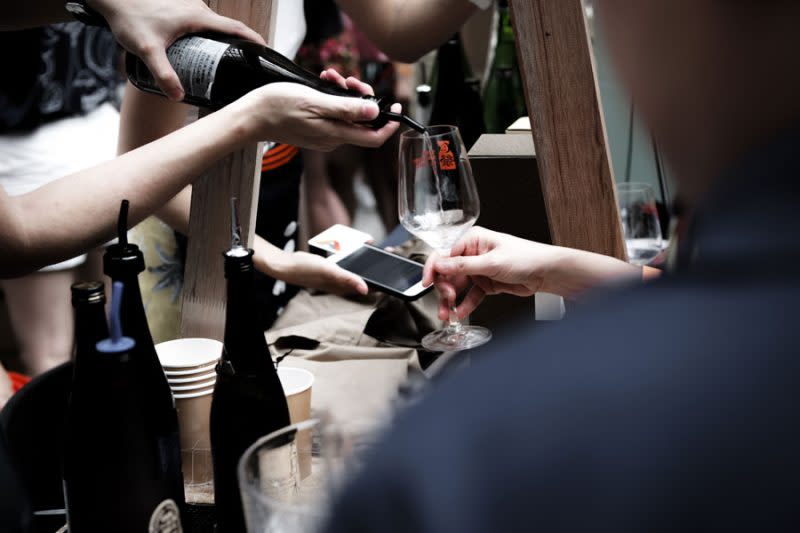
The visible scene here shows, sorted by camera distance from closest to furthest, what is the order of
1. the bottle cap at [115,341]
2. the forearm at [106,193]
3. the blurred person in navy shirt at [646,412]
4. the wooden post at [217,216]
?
the blurred person in navy shirt at [646,412]
the bottle cap at [115,341]
the forearm at [106,193]
the wooden post at [217,216]

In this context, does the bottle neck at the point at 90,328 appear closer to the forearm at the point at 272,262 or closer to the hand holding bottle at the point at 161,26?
the hand holding bottle at the point at 161,26

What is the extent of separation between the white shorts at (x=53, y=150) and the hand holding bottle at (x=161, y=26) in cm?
141

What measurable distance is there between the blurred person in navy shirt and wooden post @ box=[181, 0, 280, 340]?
80 centimetres

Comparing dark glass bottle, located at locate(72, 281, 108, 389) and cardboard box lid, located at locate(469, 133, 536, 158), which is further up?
cardboard box lid, located at locate(469, 133, 536, 158)

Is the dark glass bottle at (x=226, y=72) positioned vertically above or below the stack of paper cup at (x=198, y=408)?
above

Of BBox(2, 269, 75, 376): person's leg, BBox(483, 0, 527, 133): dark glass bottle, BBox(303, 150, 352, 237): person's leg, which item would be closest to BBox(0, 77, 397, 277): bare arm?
BBox(483, 0, 527, 133): dark glass bottle

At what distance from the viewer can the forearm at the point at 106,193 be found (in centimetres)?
97

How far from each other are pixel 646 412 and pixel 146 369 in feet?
1.96

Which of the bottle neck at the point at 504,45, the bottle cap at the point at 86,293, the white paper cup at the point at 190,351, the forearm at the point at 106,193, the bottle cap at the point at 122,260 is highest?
the bottle neck at the point at 504,45

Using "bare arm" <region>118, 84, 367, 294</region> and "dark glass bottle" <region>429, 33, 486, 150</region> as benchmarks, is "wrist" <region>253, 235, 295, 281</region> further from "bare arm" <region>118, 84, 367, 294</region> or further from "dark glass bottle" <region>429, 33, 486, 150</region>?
"dark glass bottle" <region>429, 33, 486, 150</region>

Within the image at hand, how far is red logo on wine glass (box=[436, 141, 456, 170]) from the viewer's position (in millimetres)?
1144

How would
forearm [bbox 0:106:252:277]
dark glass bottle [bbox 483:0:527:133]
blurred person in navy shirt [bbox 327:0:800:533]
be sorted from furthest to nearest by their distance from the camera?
dark glass bottle [bbox 483:0:527:133] → forearm [bbox 0:106:252:277] → blurred person in navy shirt [bbox 327:0:800:533]

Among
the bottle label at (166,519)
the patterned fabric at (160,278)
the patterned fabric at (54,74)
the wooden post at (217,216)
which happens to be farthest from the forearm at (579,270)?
the patterned fabric at (54,74)

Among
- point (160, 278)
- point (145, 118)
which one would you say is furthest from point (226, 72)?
point (160, 278)
